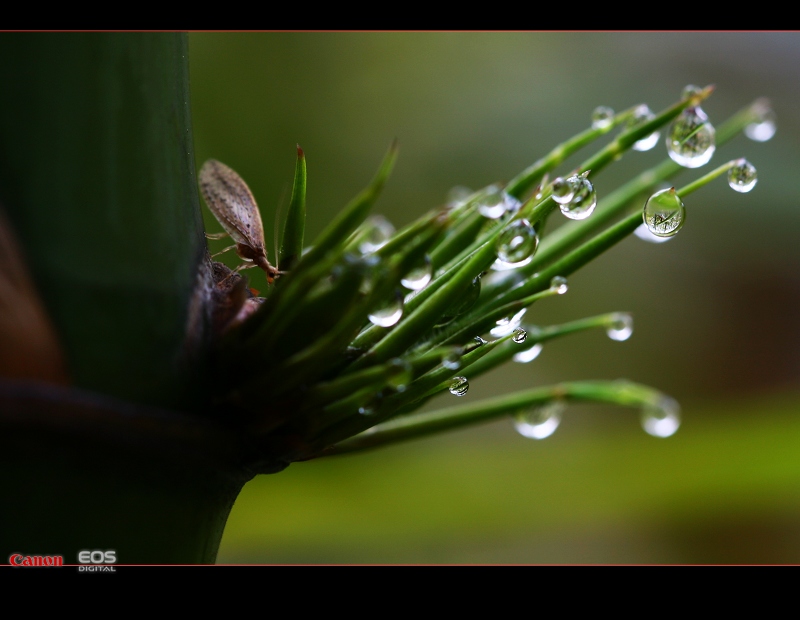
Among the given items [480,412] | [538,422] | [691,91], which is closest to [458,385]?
[480,412]

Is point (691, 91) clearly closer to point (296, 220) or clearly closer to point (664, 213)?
point (664, 213)

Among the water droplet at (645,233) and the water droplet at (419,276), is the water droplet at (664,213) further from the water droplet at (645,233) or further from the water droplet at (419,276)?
the water droplet at (419,276)

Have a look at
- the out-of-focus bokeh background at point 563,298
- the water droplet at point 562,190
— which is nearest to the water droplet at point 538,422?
the water droplet at point 562,190

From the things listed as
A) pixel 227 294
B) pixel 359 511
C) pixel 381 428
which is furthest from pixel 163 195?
pixel 359 511

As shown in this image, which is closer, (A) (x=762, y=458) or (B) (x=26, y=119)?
(B) (x=26, y=119)

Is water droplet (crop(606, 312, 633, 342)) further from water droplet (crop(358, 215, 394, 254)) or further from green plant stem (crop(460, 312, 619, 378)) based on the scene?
water droplet (crop(358, 215, 394, 254))

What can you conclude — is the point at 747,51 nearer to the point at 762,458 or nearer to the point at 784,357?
the point at 784,357
